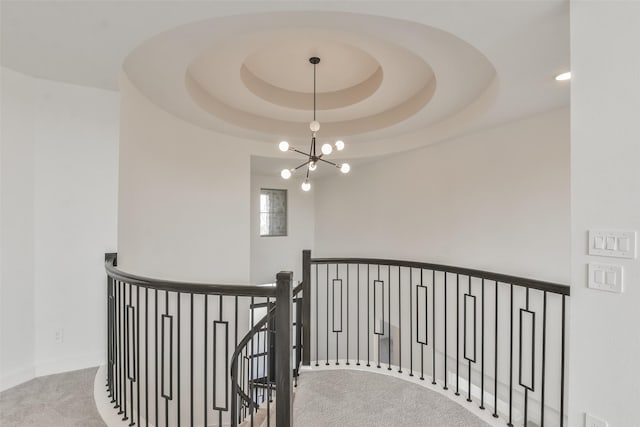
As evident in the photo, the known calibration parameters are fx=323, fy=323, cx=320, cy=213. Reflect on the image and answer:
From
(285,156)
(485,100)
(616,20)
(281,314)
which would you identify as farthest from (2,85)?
(485,100)

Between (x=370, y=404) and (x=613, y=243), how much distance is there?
6.20 ft

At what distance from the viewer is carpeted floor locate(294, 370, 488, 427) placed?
2.24 metres

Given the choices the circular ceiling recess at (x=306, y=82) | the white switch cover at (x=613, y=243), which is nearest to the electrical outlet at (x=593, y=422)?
the white switch cover at (x=613, y=243)

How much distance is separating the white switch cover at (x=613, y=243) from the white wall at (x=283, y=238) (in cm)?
597

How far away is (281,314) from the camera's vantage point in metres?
1.67

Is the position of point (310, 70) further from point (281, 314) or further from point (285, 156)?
point (281, 314)

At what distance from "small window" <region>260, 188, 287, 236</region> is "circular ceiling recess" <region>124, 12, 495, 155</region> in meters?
2.29

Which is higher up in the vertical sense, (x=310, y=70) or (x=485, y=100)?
(x=310, y=70)

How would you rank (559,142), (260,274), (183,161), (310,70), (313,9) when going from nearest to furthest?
1. (313,9)
2. (559,142)
3. (310,70)
4. (183,161)
5. (260,274)

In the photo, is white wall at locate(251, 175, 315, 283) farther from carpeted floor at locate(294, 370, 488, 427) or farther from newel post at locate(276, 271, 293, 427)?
newel post at locate(276, 271, 293, 427)

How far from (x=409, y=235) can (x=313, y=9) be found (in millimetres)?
3719

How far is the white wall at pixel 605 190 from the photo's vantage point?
1.42 metres

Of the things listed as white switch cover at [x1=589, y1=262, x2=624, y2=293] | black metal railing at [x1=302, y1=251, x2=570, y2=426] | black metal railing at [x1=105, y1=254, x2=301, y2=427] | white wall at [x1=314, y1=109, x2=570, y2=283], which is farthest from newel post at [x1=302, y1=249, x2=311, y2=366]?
white wall at [x1=314, y1=109, x2=570, y2=283]

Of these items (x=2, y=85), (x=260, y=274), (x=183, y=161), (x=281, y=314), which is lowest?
(x=260, y=274)
